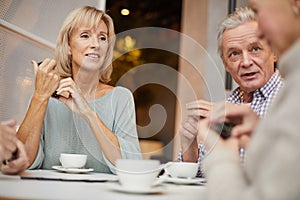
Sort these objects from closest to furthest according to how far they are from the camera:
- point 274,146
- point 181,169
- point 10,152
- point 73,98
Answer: point 274,146 → point 10,152 → point 181,169 → point 73,98

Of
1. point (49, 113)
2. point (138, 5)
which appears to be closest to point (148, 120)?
point (49, 113)

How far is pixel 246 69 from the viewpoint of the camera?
1389mm

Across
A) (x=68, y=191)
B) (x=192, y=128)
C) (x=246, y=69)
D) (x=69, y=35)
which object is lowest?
(x=68, y=191)

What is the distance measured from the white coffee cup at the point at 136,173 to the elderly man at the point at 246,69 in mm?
520

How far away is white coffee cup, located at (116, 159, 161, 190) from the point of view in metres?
0.74

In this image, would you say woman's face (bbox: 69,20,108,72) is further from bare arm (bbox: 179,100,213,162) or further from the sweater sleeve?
bare arm (bbox: 179,100,213,162)

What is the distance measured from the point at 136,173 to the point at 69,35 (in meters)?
0.87

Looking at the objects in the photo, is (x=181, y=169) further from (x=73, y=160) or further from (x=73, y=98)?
(x=73, y=98)

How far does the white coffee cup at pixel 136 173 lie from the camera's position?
0.74 m

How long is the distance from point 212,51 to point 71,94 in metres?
0.95

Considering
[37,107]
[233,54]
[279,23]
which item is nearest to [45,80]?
[37,107]

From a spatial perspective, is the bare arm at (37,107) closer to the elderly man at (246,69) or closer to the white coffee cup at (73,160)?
the white coffee cup at (73,160)

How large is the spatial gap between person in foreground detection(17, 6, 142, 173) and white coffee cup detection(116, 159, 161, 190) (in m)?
0.51

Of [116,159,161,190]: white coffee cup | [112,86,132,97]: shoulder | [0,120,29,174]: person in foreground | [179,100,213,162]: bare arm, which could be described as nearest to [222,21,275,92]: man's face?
[179,100,213,162]: bare arm
